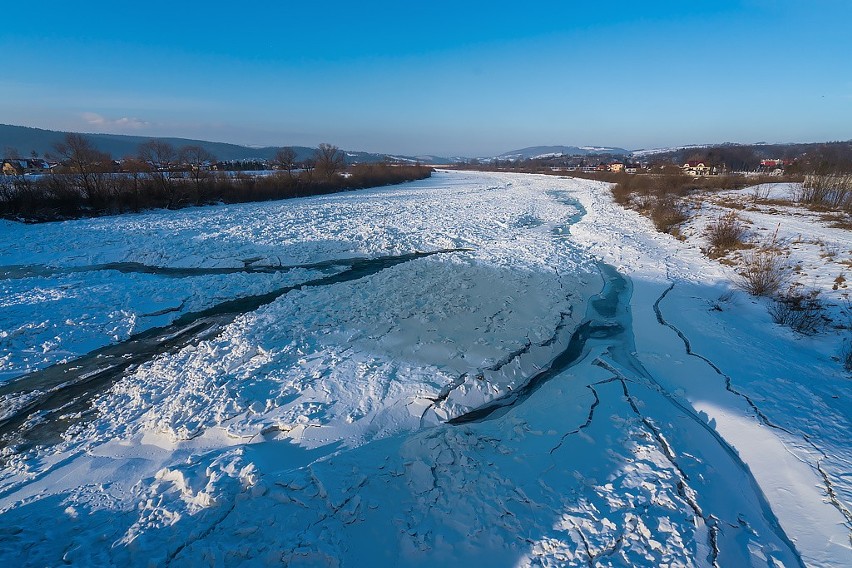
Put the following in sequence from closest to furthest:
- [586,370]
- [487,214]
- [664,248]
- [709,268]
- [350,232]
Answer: [586,370], [709,268], [664,248], [350,232], [487,214]

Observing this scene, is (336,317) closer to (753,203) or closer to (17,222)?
(17,222)

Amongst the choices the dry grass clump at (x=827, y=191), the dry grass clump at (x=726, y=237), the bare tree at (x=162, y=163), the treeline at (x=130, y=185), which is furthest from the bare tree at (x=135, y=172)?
the dry grass clump at (x=827, y=191)

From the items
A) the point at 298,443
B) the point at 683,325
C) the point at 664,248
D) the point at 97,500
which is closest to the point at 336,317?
the point at 298,443

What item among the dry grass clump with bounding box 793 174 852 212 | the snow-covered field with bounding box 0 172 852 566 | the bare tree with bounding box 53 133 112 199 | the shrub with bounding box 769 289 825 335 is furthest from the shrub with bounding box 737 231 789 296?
the bare tree with bounding box 53 133 112 199

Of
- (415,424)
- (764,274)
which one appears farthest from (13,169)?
(764,274)

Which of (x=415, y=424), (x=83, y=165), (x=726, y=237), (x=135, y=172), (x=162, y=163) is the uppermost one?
(x=162, y=163)

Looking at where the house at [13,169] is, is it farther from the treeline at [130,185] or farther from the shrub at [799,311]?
the shrub at [799,311]

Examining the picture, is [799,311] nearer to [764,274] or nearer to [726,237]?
[764,274]
